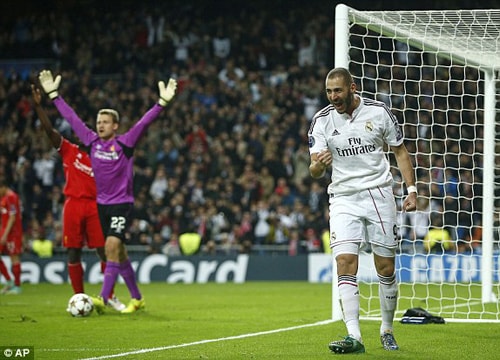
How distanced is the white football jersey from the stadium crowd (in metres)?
13.3

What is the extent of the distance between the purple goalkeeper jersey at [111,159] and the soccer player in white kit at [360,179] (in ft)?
12.7

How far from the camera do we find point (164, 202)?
22.2m

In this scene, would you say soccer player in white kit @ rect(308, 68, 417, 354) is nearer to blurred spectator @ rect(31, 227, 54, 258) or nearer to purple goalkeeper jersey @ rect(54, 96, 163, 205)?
purple goalkeeper jersey @ rect(54, 96, 163, 205)

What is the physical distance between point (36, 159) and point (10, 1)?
7.24 metres

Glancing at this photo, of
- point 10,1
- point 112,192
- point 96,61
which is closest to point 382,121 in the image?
point 112,192

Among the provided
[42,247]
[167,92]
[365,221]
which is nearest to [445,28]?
[167,92]

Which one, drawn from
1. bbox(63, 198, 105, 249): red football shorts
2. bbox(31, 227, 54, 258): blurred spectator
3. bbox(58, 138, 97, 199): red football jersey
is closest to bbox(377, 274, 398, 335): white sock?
bbox(63, 198, 105, 249): red football shorts

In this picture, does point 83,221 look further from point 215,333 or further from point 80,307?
point 215,333

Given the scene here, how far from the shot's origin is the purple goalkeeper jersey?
35.5 feet

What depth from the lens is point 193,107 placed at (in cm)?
2462

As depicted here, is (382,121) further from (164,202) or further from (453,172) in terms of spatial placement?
(164,202)

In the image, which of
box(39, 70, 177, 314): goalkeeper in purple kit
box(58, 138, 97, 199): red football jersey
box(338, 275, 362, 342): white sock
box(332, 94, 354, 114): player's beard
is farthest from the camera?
box(58, 138, 97, 199): red football jersey

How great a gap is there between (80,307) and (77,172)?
1.98m

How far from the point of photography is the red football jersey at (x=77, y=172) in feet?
38.4
